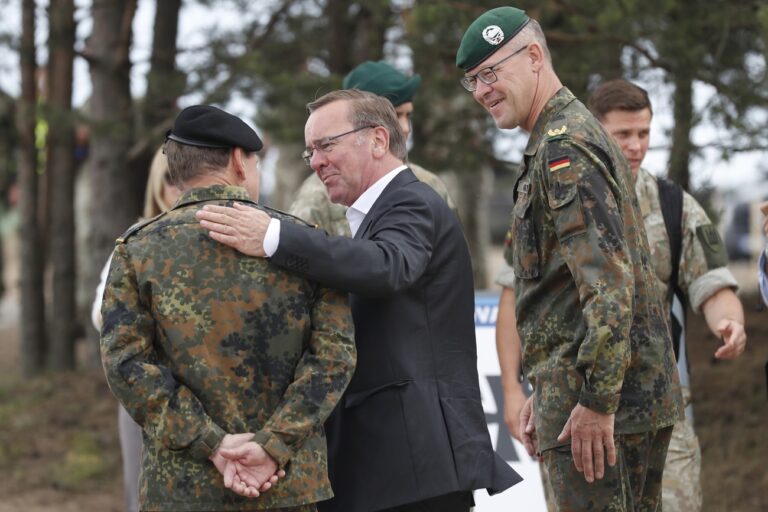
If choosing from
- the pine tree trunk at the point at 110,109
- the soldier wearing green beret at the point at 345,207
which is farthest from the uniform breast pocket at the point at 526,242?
the pine tree trunk at the point at 110,109

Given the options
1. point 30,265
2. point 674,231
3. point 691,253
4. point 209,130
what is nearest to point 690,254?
point 691,253

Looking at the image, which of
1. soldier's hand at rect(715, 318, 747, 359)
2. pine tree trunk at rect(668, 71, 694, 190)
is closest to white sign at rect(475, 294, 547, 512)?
soldier's hand at rect(715, 318, 747, 359)

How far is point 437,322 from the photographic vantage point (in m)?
3.26

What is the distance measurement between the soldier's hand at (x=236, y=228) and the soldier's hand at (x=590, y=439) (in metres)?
0.90

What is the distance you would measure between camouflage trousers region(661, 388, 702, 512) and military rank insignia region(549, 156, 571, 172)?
5.67 ft

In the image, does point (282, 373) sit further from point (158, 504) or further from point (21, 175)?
point (21, 175)

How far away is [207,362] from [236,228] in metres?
0.35

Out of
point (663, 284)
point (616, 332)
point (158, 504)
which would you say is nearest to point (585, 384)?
point (616, 332)

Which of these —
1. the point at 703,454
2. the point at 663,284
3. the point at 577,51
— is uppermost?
the point at 577,51

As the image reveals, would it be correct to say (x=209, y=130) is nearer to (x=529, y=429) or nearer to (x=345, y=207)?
(x=529, y=429)

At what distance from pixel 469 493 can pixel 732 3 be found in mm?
4312

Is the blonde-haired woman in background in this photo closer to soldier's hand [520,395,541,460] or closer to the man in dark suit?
the man in dark suit

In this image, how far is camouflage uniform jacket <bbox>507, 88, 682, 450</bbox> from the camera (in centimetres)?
289

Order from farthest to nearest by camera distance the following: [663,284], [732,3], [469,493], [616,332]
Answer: [732,3]
[663,284]
[469,493]
[616,332]
